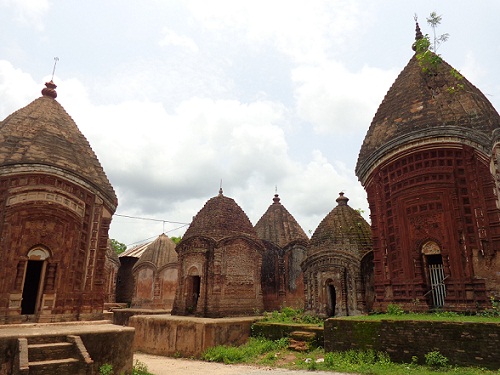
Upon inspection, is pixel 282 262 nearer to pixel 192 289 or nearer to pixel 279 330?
pixel 192 289

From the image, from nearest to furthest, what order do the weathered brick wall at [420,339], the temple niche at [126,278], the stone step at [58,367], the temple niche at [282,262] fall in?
the stone step at [58,367]
the weathered brick wall at [420,339]
the temple niche at [282,262]
the temple niche at [126,278]

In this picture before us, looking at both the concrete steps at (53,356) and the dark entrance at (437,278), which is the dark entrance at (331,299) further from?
the concrete steps at (53,356)

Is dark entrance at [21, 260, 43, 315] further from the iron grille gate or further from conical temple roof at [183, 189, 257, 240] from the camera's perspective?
the iron grille gate

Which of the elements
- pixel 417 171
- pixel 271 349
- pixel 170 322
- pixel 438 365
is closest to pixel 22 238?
pixel 170 322

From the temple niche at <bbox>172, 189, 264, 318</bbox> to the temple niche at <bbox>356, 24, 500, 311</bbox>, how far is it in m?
7.06

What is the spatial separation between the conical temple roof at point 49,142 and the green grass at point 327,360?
7.15m

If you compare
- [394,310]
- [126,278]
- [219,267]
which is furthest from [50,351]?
[126,278]

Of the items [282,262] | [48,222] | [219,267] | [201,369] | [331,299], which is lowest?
[201,369]

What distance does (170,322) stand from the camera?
50.3ft

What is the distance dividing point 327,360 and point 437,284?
4.08m

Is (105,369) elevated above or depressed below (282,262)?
below

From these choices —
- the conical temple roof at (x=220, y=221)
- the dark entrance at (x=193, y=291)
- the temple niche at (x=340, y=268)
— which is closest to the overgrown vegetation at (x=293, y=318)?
the temple niche at (x=340, y=268)

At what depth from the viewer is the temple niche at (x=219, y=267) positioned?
55.5 feet

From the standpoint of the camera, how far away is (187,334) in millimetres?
14664
